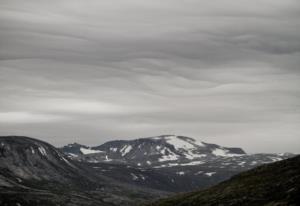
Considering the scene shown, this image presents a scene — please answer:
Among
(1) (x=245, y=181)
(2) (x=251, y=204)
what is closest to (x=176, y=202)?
(1) (x=245, y=181)

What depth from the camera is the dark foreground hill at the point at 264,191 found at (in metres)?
127

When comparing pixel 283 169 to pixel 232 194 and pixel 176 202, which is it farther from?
pixel 176 202

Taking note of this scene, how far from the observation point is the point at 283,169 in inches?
7151

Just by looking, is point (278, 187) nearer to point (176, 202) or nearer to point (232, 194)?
point (232, 194)

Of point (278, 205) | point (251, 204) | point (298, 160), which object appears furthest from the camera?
point (298, 160)

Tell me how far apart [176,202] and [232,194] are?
1287 inches

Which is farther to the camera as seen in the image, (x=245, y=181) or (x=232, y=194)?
(x=245, y=181)

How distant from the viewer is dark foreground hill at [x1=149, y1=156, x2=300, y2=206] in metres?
127

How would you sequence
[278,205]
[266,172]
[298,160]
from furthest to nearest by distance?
1. [266,172]
2. [298,160]
3. [278,205]

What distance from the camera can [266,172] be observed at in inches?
7638

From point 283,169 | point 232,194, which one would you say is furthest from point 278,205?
point 283,169

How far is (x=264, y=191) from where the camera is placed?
496 feet

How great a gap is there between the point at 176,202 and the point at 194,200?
29.5ft

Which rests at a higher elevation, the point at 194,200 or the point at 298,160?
the point at 298,160
